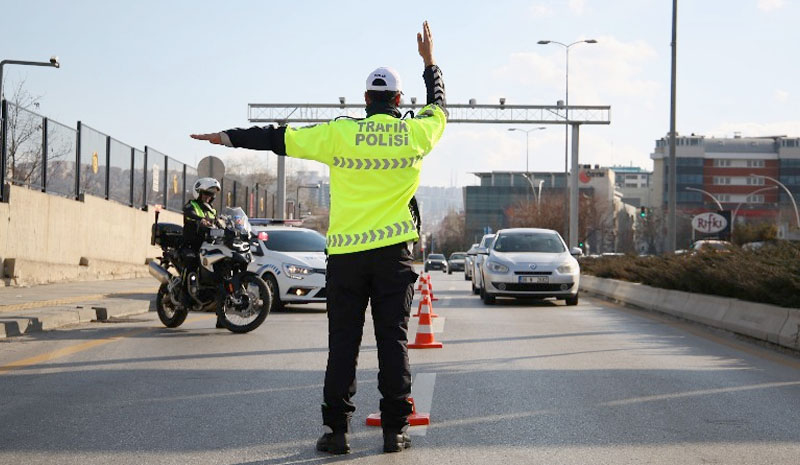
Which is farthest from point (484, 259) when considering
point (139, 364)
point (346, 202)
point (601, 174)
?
point (601, 174)

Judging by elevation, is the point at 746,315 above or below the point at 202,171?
below

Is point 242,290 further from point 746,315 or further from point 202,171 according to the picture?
point 202,171

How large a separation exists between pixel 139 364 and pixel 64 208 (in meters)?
15.6

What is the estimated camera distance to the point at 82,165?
2684cm

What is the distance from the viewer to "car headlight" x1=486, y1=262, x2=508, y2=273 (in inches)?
871

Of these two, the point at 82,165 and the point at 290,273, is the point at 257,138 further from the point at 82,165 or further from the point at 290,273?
the point at 82,165

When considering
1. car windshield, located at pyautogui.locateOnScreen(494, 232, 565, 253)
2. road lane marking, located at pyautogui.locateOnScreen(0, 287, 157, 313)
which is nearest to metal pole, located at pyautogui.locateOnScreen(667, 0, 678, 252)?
car windshield, located at pyautogui.locateOnScreen(494, 232, 565, 253)

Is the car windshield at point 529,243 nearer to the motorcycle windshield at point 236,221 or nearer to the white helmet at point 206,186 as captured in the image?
the motorcycle windshield at point 236,221

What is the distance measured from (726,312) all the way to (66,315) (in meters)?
8.84

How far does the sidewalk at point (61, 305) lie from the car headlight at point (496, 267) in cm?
651

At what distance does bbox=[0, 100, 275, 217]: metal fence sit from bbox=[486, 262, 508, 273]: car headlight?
30.6 ft

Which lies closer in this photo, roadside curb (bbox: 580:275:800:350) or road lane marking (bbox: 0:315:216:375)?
road lane marking (bbox: 0:315:216:375)

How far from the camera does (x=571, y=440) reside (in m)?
6.46

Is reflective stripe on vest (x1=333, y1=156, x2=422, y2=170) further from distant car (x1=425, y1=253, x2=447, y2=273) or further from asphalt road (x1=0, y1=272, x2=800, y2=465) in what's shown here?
distant car (x1=425, y1=253, x2=447, y2=273)
